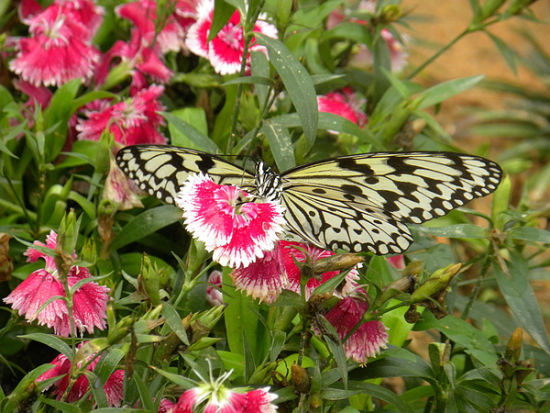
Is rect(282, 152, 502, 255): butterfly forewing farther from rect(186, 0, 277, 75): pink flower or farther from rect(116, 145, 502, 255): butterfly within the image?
rect(186, 0, 277, 75): pink flower

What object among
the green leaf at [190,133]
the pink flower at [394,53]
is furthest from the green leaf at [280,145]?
the pink flower at [394,53]

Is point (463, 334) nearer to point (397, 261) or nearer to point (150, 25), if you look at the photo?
point (397, 261)

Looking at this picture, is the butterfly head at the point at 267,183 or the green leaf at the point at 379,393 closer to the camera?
the green leaf at the point at 379,393

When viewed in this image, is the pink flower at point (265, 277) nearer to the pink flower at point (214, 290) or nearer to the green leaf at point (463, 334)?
the pink flower at point (214, 290)

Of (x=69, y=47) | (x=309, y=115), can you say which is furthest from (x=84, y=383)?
(x=69, y=47)

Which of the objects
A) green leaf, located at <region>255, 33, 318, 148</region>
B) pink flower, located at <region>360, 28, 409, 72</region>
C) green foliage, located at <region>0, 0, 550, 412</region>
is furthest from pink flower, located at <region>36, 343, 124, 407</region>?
pink flower, located at <region>360, 28, 409, 72</region>

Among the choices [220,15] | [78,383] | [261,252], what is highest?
[220,15]

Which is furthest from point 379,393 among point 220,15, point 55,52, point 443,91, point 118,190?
point 55,52

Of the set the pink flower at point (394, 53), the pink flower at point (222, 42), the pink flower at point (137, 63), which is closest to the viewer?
the pink flower at point (222, 42)
